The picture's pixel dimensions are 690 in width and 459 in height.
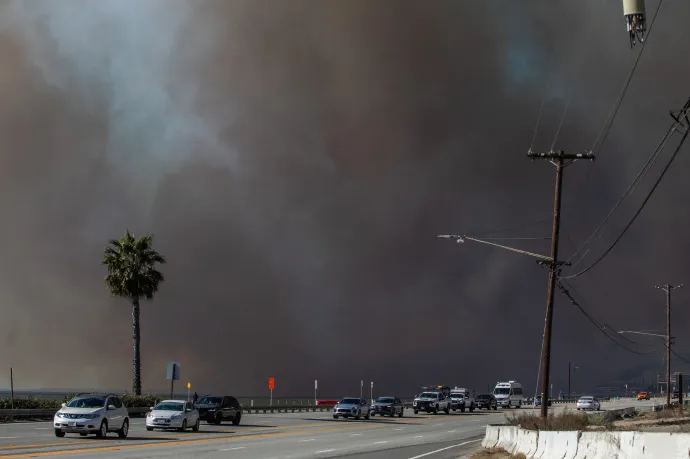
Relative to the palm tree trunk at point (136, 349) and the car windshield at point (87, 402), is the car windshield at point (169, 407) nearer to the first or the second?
the car windshield at point (87, 402)

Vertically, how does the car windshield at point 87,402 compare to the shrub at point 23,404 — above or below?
above

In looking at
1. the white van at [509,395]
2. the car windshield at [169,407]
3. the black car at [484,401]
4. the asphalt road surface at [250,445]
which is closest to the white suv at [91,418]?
the asphalt road surface at [250,445]

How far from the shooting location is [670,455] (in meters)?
12.6

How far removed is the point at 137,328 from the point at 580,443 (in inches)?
2276

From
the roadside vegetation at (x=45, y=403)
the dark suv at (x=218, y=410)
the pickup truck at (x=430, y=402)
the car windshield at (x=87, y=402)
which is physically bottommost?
the pickup truck at (x=430, y=402)

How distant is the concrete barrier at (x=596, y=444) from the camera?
12.7m

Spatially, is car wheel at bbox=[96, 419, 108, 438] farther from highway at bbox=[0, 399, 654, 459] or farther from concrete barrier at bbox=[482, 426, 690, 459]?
concrete barrier at bbox=[482, 426, 690, 459]

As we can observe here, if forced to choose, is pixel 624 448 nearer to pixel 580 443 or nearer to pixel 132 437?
pixel 580 443

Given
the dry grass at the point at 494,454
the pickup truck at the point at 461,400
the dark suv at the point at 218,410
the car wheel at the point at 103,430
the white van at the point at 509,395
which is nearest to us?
the dry grass at the point at 494,454

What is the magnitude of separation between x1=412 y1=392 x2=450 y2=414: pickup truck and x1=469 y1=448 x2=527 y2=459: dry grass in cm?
4264

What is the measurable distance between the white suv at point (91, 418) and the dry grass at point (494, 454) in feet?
44.8

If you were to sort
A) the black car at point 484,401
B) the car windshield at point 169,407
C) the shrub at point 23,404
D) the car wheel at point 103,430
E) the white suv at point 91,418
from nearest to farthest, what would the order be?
the white suv at point 91,418 → the car wheel at point 103,430 → the car windshield at point 169,407 → the shrub at point 23,404 → the black car at point 484,401

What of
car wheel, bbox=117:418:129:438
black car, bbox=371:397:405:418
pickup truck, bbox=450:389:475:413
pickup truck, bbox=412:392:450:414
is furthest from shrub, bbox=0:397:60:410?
pickup truck, bbox=450:389:475:413

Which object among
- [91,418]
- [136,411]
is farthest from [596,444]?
[136,411]
